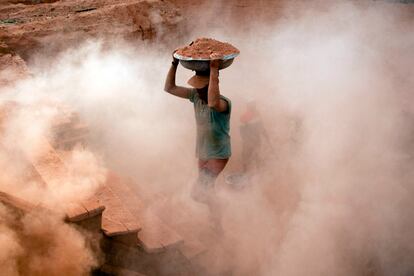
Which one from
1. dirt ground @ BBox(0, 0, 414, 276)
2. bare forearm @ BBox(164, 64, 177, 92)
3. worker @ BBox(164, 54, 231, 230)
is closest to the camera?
worker @ BBox(164, 54, 231, 230)

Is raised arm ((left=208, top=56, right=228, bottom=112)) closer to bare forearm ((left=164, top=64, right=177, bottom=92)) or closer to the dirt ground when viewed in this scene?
bare forearm ((left=164, top=64, right=177, bottom=92))

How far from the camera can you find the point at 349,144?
23.2 feet

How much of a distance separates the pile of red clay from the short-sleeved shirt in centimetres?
47

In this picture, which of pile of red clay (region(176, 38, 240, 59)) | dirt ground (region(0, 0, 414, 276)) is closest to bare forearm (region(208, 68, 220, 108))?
pile of red clay (region(176, 38, 240, 59))

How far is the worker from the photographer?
4.13 meters

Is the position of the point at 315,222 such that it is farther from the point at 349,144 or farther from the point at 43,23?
the point at 43,23

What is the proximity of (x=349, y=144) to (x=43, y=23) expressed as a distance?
5.58m

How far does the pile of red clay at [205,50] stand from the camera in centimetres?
408

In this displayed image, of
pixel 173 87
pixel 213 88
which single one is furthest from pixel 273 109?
pixel 213 88

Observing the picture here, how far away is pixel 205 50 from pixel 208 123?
2.47 ft

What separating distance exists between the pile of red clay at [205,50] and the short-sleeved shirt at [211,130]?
47cm

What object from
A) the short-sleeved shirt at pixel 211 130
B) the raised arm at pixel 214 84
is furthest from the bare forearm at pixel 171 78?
the raised arm at pixel 214 84

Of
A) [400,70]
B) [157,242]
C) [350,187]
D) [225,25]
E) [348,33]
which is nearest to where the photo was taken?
[157,242]

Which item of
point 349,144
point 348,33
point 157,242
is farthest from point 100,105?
point 348,33
